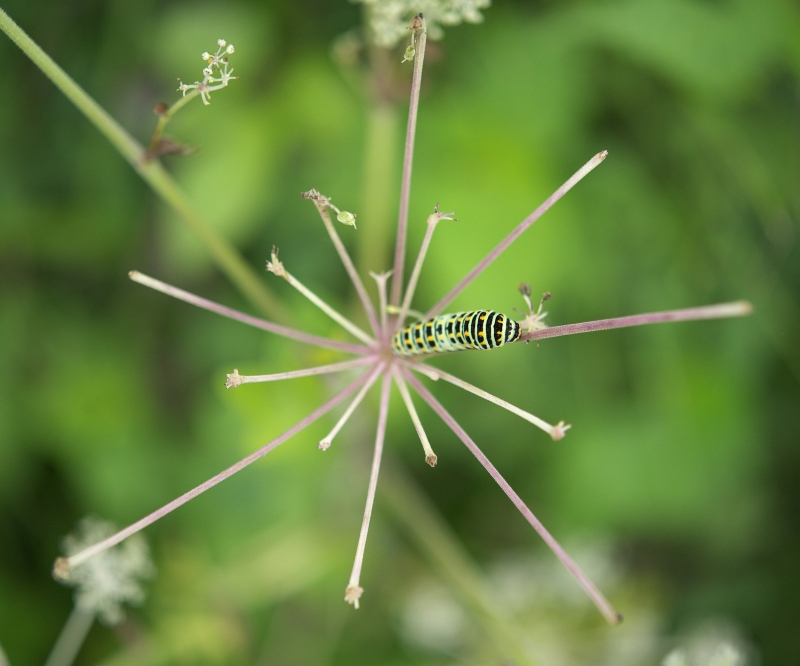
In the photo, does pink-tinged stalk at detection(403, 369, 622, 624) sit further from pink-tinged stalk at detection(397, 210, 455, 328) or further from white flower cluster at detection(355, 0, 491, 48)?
white flower cluster at detection(355, 0, 491, 48)

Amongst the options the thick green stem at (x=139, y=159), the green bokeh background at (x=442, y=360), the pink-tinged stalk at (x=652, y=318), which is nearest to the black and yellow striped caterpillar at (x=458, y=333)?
the pink-tinged stalk at (x=652, y=318)

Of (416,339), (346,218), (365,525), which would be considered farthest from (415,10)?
(365,525)

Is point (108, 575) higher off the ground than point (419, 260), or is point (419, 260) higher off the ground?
point (419, 260)

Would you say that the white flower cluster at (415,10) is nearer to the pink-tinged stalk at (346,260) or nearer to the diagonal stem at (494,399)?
the pink-tinged stalk at (346,260)

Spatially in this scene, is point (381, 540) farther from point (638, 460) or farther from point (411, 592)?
point (638, 460)

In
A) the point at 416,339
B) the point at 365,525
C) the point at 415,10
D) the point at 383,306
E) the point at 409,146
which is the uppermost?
the point at 415,10

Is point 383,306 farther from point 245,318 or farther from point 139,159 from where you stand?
point 139,159

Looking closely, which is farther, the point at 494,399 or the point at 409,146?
the point at 409,146
